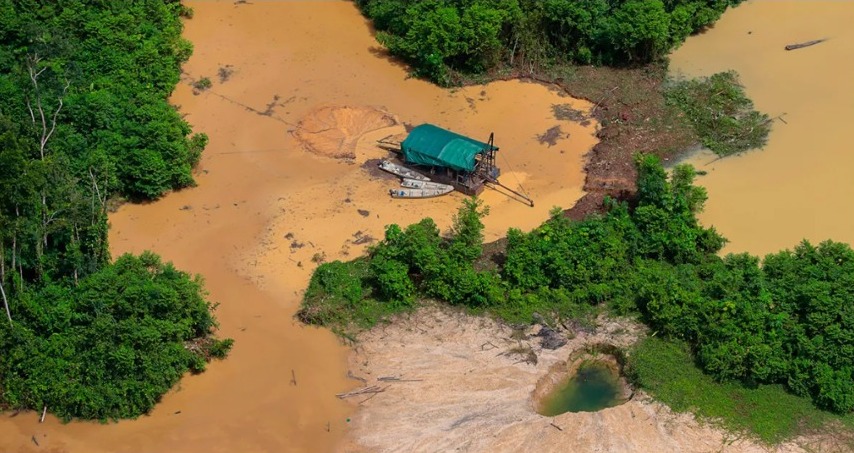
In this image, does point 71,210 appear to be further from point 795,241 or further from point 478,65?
point 795,241

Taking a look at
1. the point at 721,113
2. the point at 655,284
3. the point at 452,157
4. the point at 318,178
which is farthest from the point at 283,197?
the point at 721,113

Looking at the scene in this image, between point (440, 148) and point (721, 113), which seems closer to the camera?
point (440, 148)

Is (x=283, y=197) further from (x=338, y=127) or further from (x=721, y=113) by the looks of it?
(x=721, y=113)

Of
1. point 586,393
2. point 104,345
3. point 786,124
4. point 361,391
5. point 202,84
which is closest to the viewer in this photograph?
point 104,345

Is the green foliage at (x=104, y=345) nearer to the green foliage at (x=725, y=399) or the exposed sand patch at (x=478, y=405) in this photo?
the exposed sand patch at (x=478, y=405)

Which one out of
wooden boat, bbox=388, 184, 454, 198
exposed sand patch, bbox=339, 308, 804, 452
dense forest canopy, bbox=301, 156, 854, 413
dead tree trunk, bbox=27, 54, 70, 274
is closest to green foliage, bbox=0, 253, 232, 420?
dead tree trunk, bbox=27, 54, 70, 274

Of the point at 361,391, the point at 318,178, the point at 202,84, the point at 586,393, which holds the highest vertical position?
the point at 202,84

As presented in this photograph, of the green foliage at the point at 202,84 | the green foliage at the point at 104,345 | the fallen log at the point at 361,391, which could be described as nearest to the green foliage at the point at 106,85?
the green foliage at the point at 202,84
